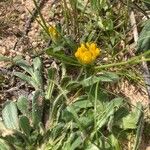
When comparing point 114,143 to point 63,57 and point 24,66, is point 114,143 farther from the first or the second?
point 24,66

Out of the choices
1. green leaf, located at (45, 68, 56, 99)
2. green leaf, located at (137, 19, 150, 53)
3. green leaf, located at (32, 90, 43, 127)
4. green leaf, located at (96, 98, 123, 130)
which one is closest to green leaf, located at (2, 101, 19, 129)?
green leaf, located at (32, 90, 43, 127)

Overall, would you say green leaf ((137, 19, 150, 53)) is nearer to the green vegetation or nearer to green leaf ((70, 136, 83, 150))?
the green vegetation

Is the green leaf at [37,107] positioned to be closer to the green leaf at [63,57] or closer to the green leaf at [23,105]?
the green leaf at [23,105]

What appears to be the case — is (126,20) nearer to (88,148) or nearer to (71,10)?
(71,10)

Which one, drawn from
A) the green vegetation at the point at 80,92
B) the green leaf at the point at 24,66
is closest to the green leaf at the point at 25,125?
the green vegetation at the point at 80,92

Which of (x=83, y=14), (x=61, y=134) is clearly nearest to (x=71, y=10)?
(x=83, y=14)

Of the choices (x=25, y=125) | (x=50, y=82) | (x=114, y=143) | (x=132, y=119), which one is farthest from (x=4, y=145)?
(x=132, y=119)

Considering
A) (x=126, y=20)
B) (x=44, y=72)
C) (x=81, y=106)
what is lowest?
(x=81, y=106)
